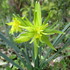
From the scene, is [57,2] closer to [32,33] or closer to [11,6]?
[11,6]

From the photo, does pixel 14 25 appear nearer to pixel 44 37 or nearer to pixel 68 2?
pixel 44 37

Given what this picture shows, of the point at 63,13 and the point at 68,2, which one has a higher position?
the point at 68,2

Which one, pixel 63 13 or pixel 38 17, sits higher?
pixel 38 17

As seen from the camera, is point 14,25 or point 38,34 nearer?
point 38,34

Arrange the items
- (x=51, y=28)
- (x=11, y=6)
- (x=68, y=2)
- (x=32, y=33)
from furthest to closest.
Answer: (x=11, y=6)
(x=68, y=2)
(x=51, y=28)
(x=32, y=33)

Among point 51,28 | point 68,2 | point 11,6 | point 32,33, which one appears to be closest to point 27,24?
point 32,33

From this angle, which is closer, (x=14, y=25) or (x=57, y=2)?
(x=14, y=25)

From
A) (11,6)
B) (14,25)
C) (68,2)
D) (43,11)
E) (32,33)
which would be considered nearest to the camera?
(32,33)

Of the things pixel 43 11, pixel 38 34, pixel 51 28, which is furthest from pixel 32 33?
pixel 43 11

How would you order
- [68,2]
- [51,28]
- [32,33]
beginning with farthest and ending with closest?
[68,2] < [51,28] < [32,33]
